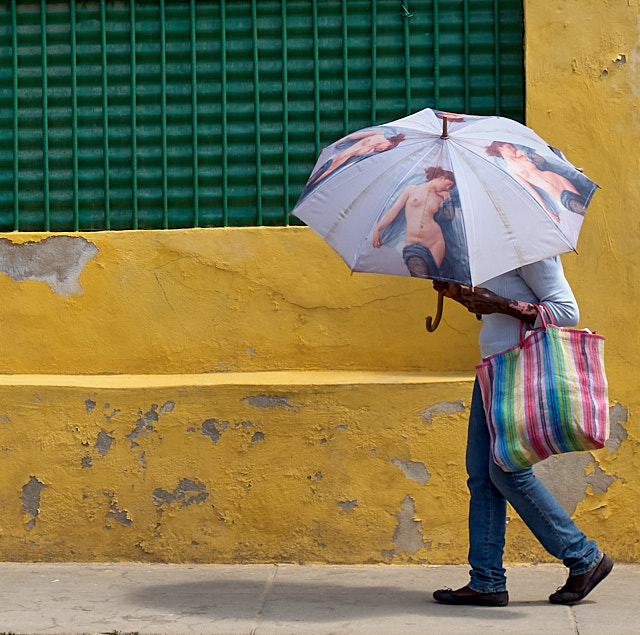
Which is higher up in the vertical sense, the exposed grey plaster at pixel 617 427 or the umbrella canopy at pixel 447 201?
the umbrella canopy at pixel 447 201

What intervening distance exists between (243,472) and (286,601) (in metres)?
0.74

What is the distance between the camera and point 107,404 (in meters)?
4.75

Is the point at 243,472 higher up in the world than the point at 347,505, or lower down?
higher up

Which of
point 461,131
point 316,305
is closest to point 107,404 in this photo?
point 316,305

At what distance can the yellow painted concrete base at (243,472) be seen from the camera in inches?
184

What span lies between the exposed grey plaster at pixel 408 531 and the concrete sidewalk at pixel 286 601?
0.09 m

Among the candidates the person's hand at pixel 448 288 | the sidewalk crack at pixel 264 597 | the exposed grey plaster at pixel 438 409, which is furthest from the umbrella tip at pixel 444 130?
A: the sidewalk crack at pixel 264 597

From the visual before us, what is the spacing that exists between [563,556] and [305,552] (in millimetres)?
1297

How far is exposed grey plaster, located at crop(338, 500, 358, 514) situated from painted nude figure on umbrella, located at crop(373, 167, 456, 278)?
5.18 ft

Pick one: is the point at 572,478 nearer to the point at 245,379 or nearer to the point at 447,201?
the point at 245,379

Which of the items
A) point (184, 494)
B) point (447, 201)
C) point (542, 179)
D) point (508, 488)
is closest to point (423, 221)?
point (447, 201)

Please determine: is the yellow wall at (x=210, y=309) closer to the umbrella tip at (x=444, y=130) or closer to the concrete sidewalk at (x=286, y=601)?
the concrete sidewalk at (x=286, y=601)

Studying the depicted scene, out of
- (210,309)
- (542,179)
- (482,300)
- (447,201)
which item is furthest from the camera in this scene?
(210,309)

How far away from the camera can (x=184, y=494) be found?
4738 mm
